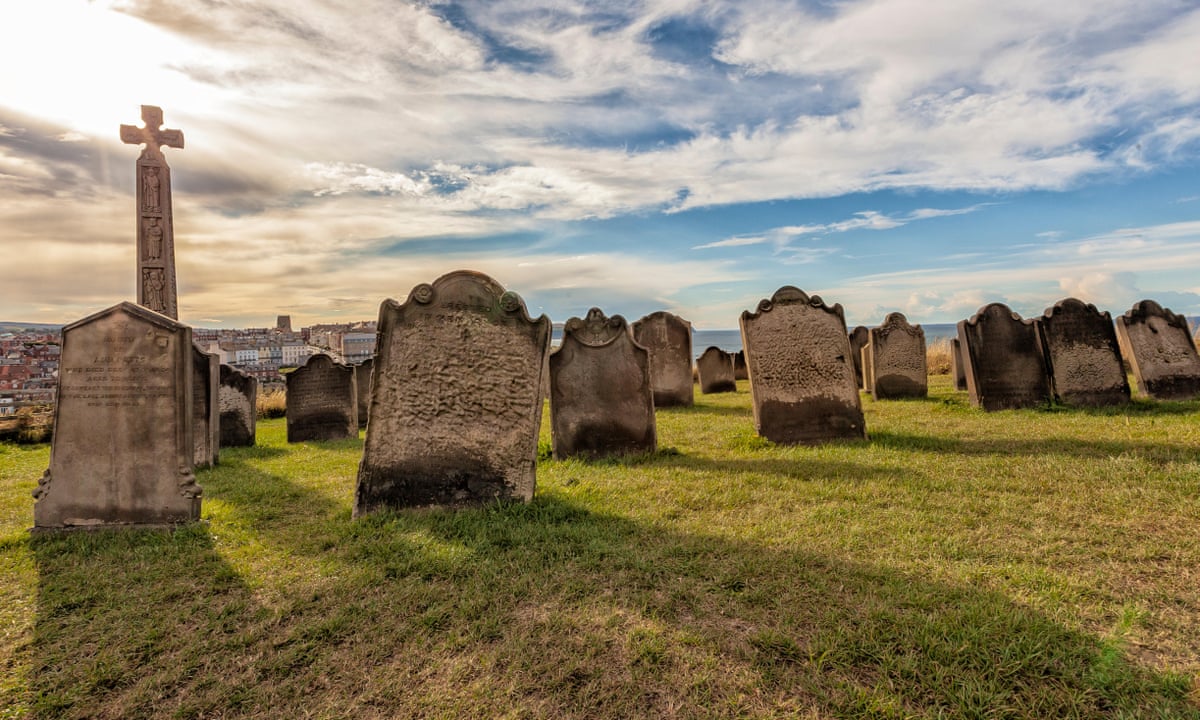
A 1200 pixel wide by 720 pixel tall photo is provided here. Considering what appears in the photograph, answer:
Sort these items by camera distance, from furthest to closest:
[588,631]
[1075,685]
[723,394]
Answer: [723,394] → [588,631] → [1075,685]

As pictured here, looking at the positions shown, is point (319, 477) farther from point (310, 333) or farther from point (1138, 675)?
point (310, 333)

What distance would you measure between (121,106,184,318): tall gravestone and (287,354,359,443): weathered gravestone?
3094 millimetres

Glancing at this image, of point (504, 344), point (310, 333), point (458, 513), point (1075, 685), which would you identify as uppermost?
point (310, 333)

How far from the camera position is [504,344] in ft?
16.3

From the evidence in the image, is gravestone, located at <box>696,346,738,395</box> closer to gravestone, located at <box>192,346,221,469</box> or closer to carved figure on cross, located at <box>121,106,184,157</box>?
gravestone, located at <box>192,346,221,469</box>

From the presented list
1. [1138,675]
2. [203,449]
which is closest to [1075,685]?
[1138,675]

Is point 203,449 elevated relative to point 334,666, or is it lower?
elevated

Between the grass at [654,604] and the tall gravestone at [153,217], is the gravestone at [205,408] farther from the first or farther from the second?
the tall gravestone at [153,217]

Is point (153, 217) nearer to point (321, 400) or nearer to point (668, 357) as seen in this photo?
point (321, 400)

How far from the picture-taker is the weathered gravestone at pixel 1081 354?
8523 mm

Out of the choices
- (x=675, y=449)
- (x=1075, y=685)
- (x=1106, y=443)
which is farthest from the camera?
(x=675, y=449)

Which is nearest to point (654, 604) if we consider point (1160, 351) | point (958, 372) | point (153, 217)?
point (1160, 351)

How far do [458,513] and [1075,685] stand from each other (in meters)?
3.76

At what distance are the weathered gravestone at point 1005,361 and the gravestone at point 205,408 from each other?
10735mm
